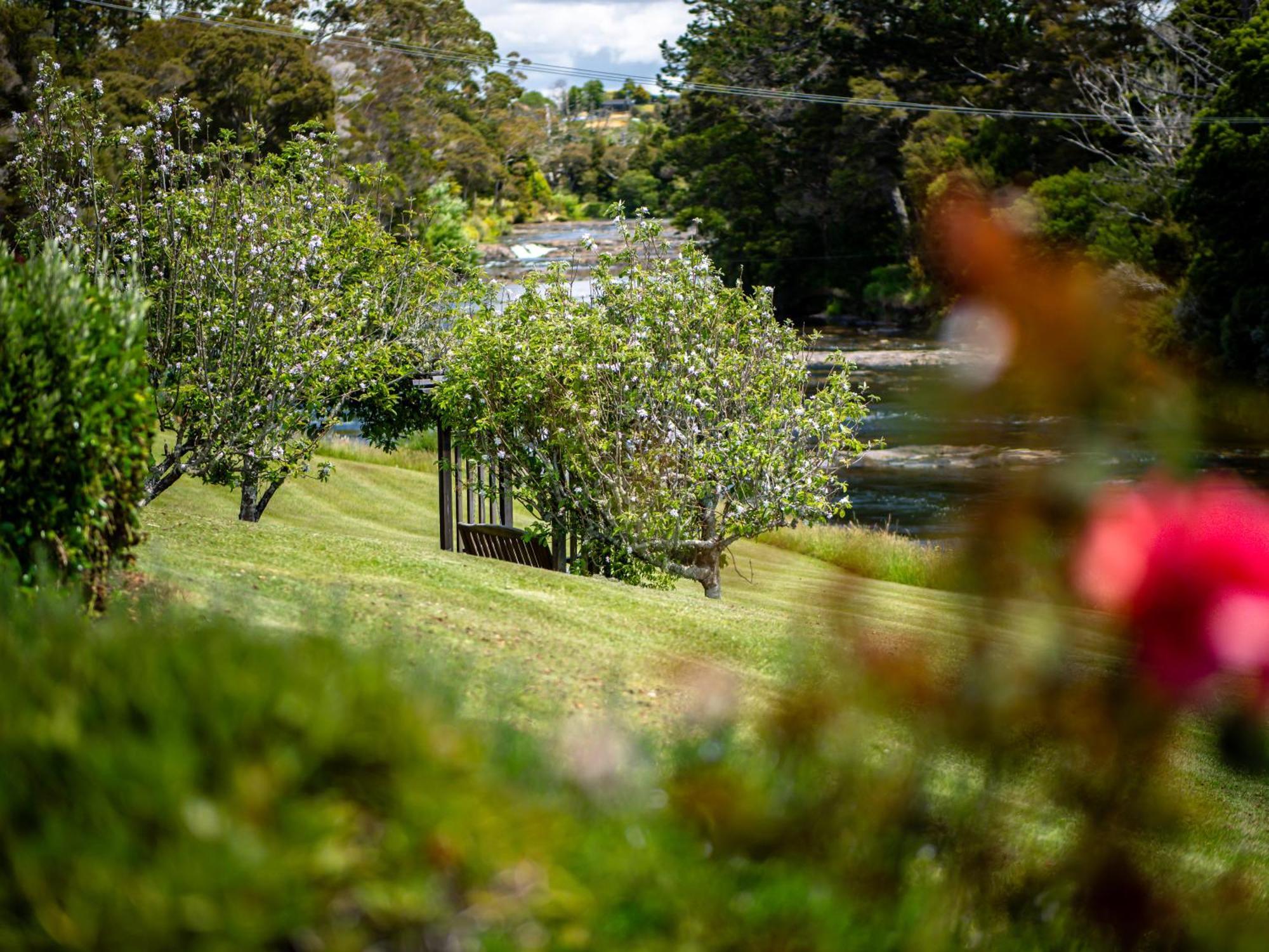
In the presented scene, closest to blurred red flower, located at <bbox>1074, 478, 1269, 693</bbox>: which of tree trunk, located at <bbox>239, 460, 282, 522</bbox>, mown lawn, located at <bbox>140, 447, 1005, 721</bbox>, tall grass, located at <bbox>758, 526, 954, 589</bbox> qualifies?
mown lawn, located at <bbox>140, 447, 1005, 721</bbox>

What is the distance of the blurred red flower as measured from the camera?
2.79 meters

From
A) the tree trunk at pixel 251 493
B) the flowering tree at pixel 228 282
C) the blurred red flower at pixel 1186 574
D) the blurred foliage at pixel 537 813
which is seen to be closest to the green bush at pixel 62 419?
the blurred foliage at pixel 537 813

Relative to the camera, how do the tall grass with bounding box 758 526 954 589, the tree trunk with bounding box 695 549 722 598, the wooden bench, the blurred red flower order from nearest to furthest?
the blurred red flower
the tree trunk with bounding box 695 549 722 598
the wooden bench
the tall grass with bounding box 758 526 954 589

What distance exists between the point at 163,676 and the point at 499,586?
697 cm

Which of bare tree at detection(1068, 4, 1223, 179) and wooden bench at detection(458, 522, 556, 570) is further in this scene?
bare tree at detection(1068, 4, 1223, 179)

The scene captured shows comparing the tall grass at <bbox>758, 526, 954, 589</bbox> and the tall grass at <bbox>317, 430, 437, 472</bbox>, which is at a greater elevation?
the tall grass at <bbox>317, 430, 437, 472</bbox>

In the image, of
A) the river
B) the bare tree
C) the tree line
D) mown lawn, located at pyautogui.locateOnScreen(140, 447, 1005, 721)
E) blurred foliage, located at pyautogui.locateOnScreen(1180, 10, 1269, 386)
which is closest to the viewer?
mown lawn, located at pyautogui.locateOnScreen(140, 447, 1005, 721)

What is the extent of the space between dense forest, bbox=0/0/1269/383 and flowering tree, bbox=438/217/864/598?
15.4 m

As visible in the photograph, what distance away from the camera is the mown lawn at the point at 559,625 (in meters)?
5.44

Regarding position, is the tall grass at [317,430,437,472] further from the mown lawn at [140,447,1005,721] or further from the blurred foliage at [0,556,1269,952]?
the blurred foliage at [0,556,1269,952]

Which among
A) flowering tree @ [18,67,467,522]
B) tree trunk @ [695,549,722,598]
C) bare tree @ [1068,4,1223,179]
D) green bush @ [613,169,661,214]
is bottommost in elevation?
tree trunk @ [695,549,722,598]

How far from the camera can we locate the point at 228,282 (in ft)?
45.5

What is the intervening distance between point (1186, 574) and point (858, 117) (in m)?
59.7

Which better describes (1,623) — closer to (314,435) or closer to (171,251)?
(171,251)
